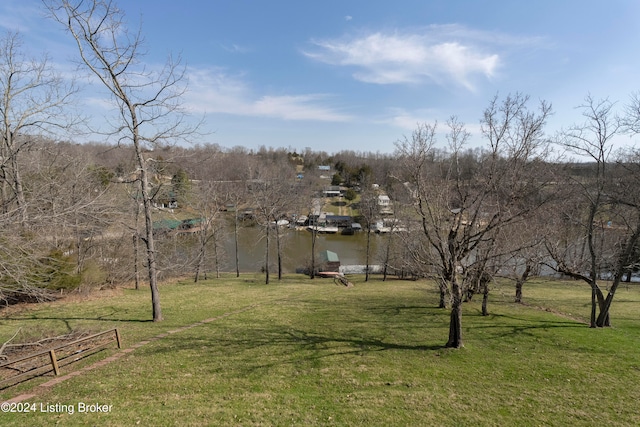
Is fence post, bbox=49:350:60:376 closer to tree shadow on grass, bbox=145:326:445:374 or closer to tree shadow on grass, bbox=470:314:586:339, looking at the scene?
tree shadow on grass, bbox=145:326:445:374

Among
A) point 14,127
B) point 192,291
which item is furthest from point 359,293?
point 14,127

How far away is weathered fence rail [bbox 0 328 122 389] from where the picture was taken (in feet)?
21.5

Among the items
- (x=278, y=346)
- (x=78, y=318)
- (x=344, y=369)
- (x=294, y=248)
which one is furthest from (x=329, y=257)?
(x=344, y=369)

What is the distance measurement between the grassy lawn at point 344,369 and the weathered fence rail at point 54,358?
286 mm

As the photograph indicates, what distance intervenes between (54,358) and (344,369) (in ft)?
21.8

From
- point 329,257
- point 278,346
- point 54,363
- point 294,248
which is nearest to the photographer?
point 54,363

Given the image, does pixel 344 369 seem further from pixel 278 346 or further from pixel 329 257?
pixel 329 257

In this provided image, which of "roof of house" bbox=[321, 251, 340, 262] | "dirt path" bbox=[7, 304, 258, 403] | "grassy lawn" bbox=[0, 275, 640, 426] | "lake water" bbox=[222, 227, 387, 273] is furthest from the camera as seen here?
"lake water" bbox=[222, 227, 387, 273]

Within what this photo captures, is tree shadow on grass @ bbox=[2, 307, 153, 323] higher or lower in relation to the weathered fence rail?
lower

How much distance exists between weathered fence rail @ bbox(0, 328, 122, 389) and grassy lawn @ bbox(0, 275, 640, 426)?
286 millimetres

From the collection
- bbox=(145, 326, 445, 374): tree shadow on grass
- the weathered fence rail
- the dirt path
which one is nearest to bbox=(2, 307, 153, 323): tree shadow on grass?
the dirt path

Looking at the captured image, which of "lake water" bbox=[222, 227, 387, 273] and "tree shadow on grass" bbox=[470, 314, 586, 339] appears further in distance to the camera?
"lake water" bbox=[222, 227, 387, 273]

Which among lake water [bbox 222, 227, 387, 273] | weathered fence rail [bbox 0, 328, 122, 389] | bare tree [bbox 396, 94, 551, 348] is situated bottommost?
lake water [bbox 222, 227, 387, 273]

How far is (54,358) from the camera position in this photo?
6.97 meters
